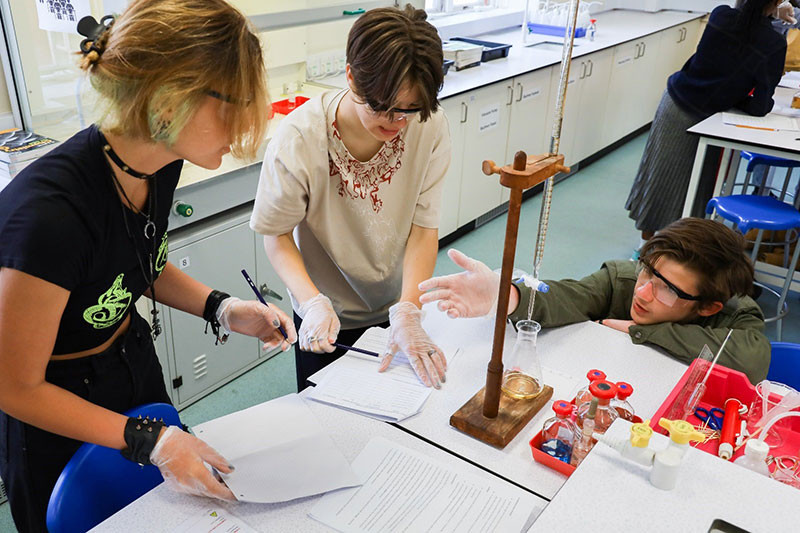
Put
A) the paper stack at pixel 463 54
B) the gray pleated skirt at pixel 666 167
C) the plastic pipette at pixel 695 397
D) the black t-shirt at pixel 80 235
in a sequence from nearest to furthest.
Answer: the black t-shirt at pixel 80 235 → the plastic pipette at pixel 695 397 → the gray pleated skirt at pixel 666 167 → the paper stack at pixel 463 54

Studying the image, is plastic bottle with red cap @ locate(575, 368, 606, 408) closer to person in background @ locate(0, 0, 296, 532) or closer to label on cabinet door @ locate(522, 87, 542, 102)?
person in background @ locate(0, 0, 296, 532)

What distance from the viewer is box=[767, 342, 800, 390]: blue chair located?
5.19 feet

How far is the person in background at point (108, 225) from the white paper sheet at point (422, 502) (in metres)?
0.20

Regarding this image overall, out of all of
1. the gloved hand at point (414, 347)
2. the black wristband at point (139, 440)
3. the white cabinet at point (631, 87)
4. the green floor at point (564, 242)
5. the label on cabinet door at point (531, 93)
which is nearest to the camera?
the black wristband at point (139, 440)

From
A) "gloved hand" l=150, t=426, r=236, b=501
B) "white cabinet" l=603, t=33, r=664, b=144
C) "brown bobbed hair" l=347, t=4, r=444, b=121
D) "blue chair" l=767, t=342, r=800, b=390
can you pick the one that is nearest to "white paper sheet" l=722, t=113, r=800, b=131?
"white cabinet" l=603, t=33, r=664, b=144

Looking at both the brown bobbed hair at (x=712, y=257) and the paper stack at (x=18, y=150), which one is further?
the paper stack at (x=18, y=150)

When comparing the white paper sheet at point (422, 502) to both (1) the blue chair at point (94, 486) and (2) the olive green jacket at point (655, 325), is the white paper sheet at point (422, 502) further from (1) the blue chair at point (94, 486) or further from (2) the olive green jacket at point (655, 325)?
(2) the olive green jacket at point (655, 325)

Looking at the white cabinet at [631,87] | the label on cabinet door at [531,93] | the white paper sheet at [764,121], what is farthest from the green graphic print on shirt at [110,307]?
the white cabinet at [631,87]

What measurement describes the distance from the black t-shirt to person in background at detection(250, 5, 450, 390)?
0.32 m

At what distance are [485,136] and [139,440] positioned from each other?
10.2 ft

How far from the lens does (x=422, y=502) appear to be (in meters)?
1.08

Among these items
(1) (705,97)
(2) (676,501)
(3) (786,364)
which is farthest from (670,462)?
(1) (705,97)

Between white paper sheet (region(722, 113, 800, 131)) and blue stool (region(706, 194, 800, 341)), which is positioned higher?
white paper sheet (region(722, 113, 800, 131))

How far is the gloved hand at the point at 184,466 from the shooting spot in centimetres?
103
